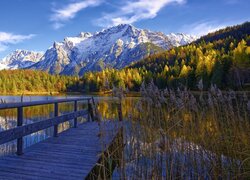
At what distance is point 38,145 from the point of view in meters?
6.38

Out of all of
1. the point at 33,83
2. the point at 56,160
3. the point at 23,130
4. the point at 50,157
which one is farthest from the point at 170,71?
the point at 33,83

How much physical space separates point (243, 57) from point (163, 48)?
52.5 m

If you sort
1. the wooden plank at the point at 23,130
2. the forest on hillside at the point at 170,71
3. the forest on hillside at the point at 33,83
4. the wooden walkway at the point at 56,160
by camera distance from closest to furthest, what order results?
the wooden walkway at the point at 56,160
the wooden plank at the point at 23,130
the forest on hillside at the point at 170,71
the forest on hillside at the point at 33,83

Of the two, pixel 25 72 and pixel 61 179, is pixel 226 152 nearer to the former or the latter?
pixel 61 179

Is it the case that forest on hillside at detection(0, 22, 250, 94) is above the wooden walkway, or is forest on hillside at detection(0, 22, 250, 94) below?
above

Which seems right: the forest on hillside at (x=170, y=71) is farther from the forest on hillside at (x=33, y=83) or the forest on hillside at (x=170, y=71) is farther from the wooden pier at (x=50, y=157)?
the wooden pier at (x=50, y=157)

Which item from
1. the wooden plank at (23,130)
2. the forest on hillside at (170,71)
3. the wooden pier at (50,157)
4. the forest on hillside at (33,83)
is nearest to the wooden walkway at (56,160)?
the wooden pier at (50,157)

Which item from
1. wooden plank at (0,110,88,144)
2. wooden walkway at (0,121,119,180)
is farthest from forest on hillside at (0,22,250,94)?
wooden walkway at (0,121,119,180)

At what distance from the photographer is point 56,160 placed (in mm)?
5129

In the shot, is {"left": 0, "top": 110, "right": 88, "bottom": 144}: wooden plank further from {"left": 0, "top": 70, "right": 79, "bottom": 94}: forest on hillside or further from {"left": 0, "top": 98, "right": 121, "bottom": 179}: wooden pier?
{"left": 0, "top": 70, "right": 79, "bottom": 94}: forest on hillside

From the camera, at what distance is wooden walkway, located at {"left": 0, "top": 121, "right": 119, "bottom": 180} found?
4.26 metres

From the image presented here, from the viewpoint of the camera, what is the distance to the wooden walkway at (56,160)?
426 centimetres

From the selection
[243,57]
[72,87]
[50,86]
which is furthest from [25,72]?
[243,57]

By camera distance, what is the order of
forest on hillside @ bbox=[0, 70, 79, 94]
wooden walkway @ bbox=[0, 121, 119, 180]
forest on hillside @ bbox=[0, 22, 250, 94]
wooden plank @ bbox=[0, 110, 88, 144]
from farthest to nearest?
forest on hillside @ bbox=[0, 70, 79, 94]
forest on hillside @ bbox=[0, 22, 250, 94]
wooden plank @ bbox=[0, 110, 88, 144]
wooden walkway @ bbox=[0, 121, 119, 180]
